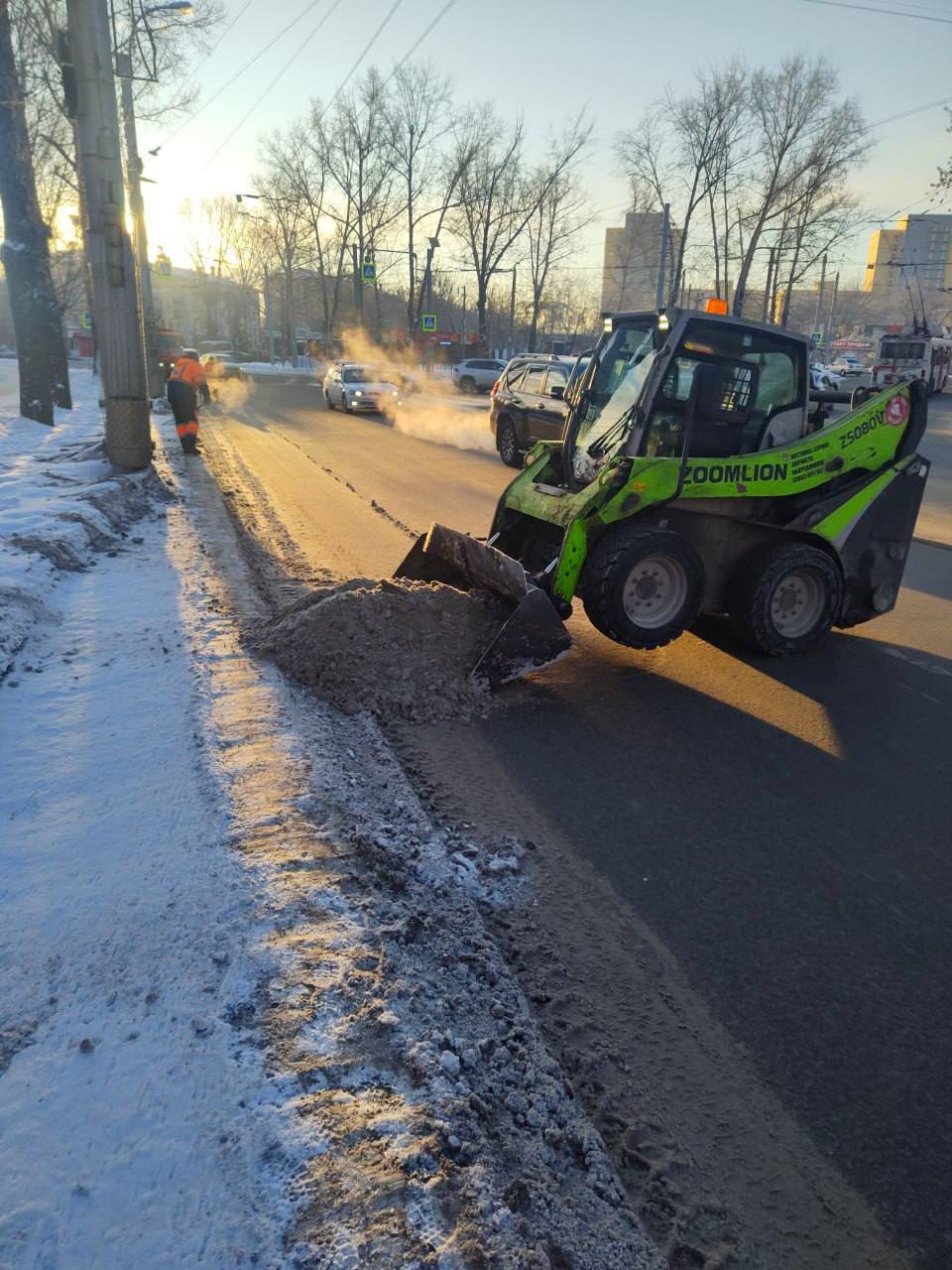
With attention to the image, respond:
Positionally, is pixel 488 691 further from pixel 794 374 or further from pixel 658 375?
pixel 794 374

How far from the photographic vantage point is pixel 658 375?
5.95 meters

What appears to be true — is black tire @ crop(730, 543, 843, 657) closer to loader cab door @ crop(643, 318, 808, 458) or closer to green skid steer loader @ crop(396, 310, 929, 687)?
green skid steer loader @ crop(396, 310, 929, 687)

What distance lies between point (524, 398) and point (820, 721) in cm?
1252

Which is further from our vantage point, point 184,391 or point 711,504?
point 184,391

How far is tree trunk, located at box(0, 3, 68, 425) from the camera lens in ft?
51.1

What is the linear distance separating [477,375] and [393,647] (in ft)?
131

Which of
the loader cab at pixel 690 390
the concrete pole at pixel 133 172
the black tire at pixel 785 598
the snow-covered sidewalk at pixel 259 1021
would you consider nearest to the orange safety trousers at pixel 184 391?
the concrete pole at pixel 133 172

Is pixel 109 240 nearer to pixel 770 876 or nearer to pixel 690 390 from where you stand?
pixel 690 390

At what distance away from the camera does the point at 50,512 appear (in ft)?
28.9

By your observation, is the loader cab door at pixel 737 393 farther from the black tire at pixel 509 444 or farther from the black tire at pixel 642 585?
the black tire at pixel 509 444

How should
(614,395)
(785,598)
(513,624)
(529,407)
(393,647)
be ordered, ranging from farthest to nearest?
(529,407) → (614,395) → (785,598) → (393,647) → (513,624)

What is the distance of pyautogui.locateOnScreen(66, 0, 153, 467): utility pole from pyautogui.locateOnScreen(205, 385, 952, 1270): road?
814 centimetres

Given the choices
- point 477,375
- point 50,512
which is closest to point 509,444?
point 50,512

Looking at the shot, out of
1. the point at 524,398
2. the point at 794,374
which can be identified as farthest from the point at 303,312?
the point at 794,374
